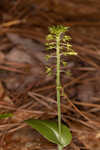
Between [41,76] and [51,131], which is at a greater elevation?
[41,76]

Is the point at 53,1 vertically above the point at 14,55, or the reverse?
the point at 53,1

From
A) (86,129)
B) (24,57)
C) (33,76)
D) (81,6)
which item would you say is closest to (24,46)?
(24,57)

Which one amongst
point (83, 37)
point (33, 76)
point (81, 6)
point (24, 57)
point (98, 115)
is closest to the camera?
point (98, 115)

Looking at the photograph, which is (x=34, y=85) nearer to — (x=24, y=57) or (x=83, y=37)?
(x=24, y=57)

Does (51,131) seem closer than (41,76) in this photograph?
Yes

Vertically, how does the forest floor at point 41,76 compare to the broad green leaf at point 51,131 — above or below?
above
